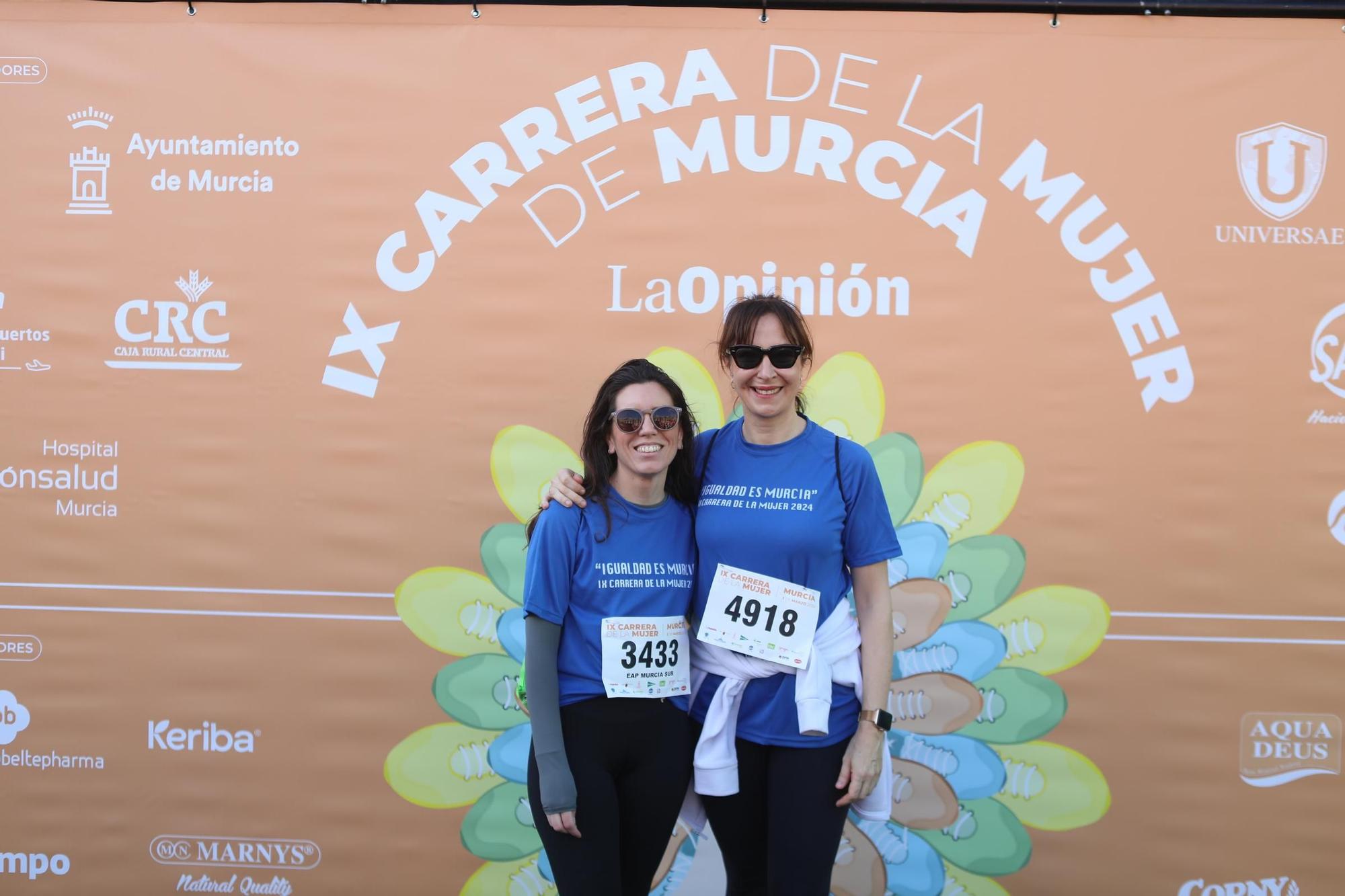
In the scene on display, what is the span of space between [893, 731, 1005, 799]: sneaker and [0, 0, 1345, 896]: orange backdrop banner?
0.01 metres

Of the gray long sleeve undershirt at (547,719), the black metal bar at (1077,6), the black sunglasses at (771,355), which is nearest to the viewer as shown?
the gray long sleeve undershirt at (547,719)

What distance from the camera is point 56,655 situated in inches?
112

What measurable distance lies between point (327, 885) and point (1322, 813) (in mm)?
2941

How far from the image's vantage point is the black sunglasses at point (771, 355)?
184 cm

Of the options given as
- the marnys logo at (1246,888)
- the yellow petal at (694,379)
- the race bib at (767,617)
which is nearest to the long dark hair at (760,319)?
the race bib at (767,617)

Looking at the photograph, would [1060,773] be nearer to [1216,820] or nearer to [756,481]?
[1216,820]

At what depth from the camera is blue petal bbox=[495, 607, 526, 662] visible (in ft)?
9.09

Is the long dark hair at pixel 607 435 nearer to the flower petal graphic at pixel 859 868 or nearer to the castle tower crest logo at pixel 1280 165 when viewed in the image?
the flower petal graphic at pixel 859 868

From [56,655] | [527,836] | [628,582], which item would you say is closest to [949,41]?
[628,582]

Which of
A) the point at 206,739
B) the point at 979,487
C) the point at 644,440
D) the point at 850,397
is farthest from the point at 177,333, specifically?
the point at 979,487

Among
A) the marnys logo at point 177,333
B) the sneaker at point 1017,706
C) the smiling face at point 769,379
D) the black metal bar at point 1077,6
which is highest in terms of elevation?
the black metal bar at point 1077,6

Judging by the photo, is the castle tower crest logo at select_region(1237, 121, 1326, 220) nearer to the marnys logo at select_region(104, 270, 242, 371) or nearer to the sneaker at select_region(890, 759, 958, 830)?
the sneaker at select_region(890, 759, 958, 830)

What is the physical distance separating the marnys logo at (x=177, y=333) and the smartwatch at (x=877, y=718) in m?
2.08

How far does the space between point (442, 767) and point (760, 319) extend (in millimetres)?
1734
